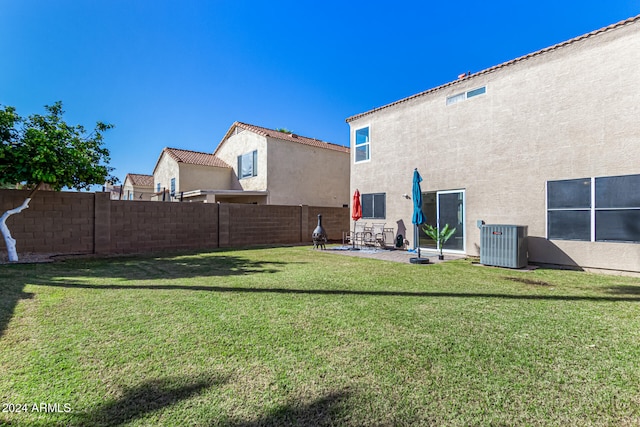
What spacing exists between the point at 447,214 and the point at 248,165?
14144 mm

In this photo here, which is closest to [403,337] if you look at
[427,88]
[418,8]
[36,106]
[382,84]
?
[427,88]

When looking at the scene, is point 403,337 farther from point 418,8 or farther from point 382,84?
point 382,84

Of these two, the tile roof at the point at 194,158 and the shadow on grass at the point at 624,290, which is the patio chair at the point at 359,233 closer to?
the shadow on grass at the point at 624,290

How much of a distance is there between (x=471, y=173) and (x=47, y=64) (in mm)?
17436

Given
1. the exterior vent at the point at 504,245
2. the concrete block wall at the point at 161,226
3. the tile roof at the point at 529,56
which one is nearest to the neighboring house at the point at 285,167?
the concrete block wall at the point at 161,226

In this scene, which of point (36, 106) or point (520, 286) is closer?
point (520, 286)

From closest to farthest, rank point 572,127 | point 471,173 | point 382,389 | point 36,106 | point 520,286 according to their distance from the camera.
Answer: point 382,389 → point 520,286 → point 572,127 → point 36,106 → point 471,173

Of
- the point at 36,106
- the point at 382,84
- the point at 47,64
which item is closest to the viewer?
the point at 36,106

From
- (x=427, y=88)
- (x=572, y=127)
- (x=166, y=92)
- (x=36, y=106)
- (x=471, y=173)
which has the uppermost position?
(x=166, y=92)

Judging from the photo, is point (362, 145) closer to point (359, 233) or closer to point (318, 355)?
point (359, 233)

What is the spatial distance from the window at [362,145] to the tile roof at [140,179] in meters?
24.8

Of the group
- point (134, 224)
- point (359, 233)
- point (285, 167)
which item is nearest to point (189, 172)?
point (285, 167)

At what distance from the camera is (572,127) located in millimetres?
8523

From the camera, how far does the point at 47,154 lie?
919cm
